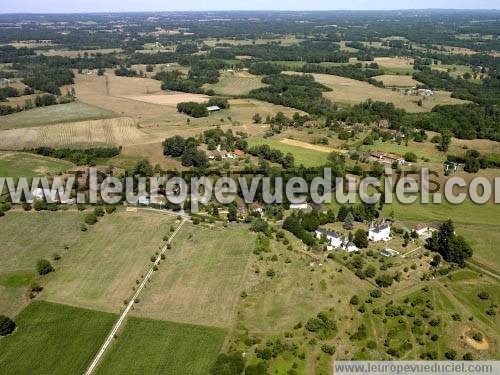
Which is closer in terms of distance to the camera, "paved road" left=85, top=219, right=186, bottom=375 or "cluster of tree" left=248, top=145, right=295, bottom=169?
"paved road" left=85, top=219, right=186, bottom=375

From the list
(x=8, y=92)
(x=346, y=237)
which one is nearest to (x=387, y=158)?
(x=346, y=237)

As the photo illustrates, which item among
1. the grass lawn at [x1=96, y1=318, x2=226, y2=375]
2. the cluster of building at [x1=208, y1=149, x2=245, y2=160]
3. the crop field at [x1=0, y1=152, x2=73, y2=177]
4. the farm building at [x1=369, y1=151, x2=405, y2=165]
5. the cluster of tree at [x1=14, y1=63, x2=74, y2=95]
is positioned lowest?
the grass lawn at [x1=96, y1=318, x2=226, y2=375]

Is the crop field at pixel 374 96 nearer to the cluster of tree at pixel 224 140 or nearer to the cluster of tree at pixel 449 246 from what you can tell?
the cluster of tree at pixel 224 140

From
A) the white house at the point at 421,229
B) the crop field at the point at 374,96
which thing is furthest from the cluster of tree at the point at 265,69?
the white house at the point at 421,229

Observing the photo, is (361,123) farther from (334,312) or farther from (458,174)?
(334,312)

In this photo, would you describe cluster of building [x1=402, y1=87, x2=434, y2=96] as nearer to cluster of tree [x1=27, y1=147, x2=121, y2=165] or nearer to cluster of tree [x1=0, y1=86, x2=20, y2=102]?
cluster of tree [x1=27, y1=147, x2=121, y2=165]

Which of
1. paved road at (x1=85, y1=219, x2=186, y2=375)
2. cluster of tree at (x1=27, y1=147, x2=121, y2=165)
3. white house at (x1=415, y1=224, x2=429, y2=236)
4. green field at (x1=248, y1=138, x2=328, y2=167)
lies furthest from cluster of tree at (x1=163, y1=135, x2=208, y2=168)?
white house at (x1=415, y1=224, x2=429, y2=236)

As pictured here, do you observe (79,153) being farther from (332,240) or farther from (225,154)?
(332,240)
